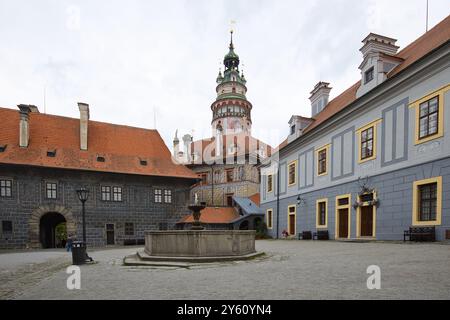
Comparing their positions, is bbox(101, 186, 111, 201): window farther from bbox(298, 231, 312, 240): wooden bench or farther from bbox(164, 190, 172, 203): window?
bbox(298, 231, 312, 240): wooden bench

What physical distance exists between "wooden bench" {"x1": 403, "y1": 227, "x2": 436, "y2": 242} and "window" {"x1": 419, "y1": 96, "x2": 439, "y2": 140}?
13.2ft

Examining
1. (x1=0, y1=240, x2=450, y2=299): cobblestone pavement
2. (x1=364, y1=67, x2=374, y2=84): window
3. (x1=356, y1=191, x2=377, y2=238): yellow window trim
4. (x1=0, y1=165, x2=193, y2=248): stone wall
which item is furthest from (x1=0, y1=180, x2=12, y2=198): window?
(x1=364, y1=67, x2=374, y2=84): window

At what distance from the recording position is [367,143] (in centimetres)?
1659

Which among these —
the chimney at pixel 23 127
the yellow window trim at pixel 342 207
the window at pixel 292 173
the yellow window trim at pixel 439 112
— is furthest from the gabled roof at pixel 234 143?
the yellow window trim at pixel 439 112

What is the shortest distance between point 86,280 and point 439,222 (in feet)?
42.7

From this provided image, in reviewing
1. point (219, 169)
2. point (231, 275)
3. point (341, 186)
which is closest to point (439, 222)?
point (341, 186)

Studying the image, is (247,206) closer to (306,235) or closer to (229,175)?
(229,175)

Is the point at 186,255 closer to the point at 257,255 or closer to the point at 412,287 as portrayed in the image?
the point at 257,255

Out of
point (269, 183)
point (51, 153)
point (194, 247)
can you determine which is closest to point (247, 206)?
point (269, 183)

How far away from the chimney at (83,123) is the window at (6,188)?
20.8 ft

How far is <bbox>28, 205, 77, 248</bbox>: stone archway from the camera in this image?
77.4 feet

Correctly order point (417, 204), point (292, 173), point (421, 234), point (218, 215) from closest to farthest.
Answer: point (421, 234), point (417, 204), point (292, 173), point (218, 215)

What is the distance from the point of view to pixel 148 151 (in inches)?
1207

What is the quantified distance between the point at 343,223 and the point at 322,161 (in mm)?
4783
